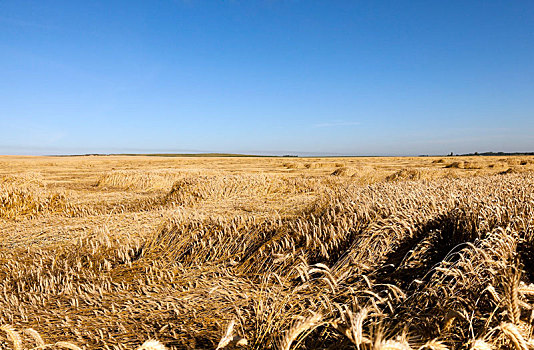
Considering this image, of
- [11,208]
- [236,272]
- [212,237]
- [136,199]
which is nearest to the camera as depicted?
[236,272]

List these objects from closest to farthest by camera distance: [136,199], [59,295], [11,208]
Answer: [59,295] < [11,208] < [136,199]

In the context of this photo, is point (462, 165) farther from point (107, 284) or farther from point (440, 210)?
point (107, 284)

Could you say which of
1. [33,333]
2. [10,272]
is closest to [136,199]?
[10,272]

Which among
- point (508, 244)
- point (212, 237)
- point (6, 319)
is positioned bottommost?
point (6, 319)

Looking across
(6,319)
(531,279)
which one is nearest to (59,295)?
(6,319)

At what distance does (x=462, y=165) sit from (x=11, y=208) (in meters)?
29.5

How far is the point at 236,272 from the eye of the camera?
278cm

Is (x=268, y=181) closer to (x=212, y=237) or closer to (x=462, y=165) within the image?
(x=212, y=237)

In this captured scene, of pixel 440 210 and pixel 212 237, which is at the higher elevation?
pixel 440 210

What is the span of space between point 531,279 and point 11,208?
8682 millimetres

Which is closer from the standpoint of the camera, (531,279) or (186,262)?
(531,279)

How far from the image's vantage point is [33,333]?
1.26 metres

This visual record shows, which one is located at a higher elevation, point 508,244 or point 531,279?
point 508,244

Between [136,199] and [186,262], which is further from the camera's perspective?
[136,199]
